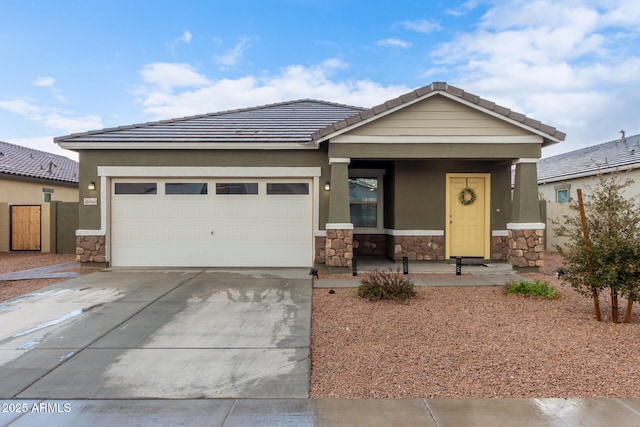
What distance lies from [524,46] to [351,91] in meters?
8.73

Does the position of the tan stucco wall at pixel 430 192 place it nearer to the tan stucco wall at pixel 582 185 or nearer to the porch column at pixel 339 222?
the porch column at pixel 339 222

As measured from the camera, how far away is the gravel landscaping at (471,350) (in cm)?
328

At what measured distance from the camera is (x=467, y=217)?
9.77 m

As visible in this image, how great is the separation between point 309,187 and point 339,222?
57.4 inches

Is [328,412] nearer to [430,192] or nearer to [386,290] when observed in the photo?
[386,290]

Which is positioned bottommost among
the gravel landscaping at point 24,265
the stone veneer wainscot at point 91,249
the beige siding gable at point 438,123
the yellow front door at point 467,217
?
the gravel landscaping at point 24,265

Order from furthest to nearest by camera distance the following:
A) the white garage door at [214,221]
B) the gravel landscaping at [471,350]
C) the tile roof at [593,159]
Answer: the tile roof at [593,159]
the white garage door at [214,221]
the gravel landscaping at [471,350]

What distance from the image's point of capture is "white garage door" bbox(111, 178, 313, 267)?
9320mm

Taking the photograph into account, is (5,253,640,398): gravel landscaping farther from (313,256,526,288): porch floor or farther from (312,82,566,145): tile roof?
(312,82,566,145): tile roof

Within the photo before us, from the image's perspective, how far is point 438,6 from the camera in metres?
11.7

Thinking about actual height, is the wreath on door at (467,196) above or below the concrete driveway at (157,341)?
above

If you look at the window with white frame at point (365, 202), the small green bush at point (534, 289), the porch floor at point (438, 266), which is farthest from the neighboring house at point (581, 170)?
the small green bush at point (534, 289)

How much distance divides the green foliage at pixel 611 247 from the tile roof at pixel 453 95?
3.58 meters

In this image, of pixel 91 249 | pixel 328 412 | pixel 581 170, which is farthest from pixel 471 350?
pixel 581 170
